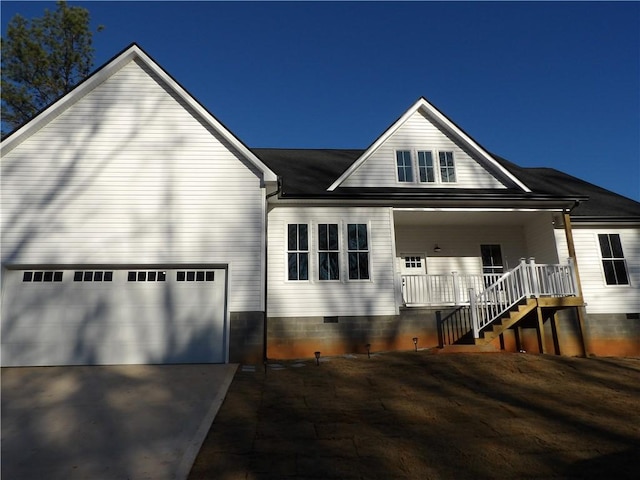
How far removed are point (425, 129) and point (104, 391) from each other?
11716 millimetres

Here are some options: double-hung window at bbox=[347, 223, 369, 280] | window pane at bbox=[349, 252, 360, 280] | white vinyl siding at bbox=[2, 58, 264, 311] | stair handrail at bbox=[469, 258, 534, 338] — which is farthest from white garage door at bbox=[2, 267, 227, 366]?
stair handrail at bbox=[469, 258, 534, 338]

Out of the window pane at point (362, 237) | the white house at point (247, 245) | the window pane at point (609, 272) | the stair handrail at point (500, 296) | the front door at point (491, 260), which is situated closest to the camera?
the white house at point (247, 245)

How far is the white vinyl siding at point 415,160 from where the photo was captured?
1279 centimetres

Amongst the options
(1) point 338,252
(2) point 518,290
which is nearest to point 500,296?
(2) point 518,290

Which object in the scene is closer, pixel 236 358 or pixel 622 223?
pixel 236 358

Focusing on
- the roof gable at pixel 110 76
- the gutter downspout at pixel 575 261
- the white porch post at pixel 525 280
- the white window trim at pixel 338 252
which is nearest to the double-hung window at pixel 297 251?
the white window trim at pixel 338 252

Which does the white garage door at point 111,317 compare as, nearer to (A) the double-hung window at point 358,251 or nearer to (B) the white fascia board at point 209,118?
(B) the white fascia board at point 209,118

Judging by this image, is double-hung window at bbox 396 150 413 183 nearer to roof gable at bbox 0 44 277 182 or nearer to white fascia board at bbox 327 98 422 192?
white fascia board at bbox 327 98 422 192

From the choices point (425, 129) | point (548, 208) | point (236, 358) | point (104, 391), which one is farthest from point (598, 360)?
point (104, 391)

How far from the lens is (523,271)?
11039 mm

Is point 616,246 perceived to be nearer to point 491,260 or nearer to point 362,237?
point 491,260

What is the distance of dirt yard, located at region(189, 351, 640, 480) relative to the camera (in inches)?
176

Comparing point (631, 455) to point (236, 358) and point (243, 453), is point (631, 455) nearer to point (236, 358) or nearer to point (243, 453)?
point (243, 453)

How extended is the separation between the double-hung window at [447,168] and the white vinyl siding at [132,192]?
616 centimetres
